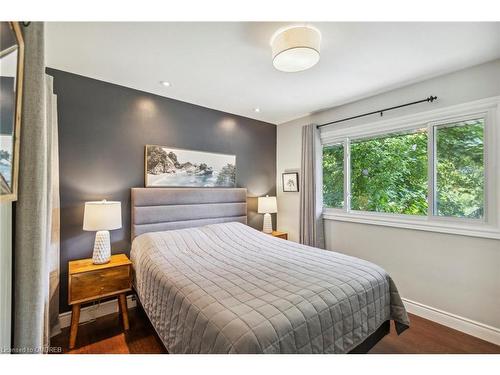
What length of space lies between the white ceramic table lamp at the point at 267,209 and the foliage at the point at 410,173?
0.81 m

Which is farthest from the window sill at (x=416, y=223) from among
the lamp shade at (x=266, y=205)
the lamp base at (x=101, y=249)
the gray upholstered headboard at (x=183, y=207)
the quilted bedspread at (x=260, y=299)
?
the lamp base at (x=101, y=249)

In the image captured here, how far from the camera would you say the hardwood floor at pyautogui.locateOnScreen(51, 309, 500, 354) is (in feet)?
6.11

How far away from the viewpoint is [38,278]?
954 mm

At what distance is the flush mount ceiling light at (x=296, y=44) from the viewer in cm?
152

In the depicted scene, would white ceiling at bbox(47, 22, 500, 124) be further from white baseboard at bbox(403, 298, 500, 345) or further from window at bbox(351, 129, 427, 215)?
white baseboard at bbox(403, 298, 500, 345)

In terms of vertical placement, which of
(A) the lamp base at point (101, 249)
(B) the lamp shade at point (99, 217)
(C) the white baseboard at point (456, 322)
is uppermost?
(B) the lamp shade at point (99, 217)

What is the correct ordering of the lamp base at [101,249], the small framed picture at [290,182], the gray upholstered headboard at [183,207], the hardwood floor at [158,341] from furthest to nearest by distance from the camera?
the small framed picture at [290,182] < the gray upholstered headboard at [183,207] < the lamp base at [101,249] < the hardwood floor at [158,341]

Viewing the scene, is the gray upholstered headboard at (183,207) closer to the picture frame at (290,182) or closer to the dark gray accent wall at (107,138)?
the dark gray accent wall at (107,138)

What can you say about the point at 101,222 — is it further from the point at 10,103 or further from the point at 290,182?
the point at 290,182

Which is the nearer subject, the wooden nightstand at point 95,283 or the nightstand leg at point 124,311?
the wooden nightstand at point 95,283

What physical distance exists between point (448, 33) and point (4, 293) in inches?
115

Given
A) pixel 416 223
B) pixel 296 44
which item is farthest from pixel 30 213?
pixel 416 223

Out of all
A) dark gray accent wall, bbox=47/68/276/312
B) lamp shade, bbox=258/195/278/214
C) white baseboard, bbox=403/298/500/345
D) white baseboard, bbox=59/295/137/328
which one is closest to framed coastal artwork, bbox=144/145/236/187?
dark gray accent wall, bbox=47/68/276/312
